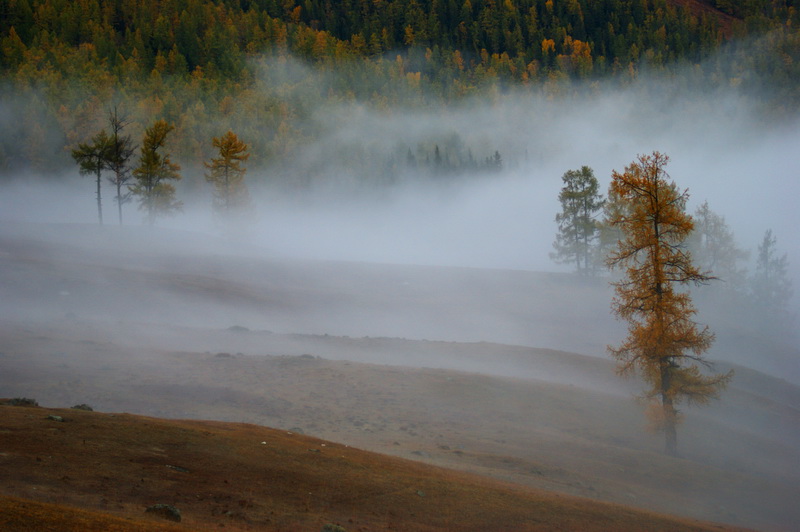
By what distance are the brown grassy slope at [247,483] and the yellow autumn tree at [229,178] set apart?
55121 millimetres

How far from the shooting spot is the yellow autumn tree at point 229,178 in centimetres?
6625

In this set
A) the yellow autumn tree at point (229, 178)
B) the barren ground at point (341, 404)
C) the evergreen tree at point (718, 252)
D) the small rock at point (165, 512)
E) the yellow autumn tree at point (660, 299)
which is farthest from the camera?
the evergreen tree at point (718, 252)

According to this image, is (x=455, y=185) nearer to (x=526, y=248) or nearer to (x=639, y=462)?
(x=526, y=248)

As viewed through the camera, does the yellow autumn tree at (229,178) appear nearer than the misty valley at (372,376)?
No

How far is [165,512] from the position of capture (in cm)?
881

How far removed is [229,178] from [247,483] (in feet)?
213

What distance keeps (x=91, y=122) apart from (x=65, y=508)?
110 m

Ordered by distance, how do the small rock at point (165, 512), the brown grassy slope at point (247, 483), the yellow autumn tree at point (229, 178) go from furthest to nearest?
the yellow autumn tree at point (229, 178) < the brown grassy slope at point (247, 483) < the small rock at point (165, 512)

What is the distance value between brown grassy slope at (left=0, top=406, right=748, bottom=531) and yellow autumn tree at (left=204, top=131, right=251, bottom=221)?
181 feet

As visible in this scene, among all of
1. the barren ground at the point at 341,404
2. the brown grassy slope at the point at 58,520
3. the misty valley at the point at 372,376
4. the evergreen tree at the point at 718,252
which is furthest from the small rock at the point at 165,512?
the evergreen tree at the point at 718,252

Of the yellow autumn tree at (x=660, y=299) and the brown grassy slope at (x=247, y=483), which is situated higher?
the yellow autumn tree at (x=660, y=299)

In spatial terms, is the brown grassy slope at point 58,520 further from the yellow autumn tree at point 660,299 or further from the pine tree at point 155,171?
the pine tree at point 155,171

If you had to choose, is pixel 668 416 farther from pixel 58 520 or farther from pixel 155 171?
pixel 155 171

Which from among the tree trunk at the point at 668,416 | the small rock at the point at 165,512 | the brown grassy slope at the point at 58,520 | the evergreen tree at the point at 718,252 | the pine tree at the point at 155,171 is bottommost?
the tree trunk at the point at 668,416
